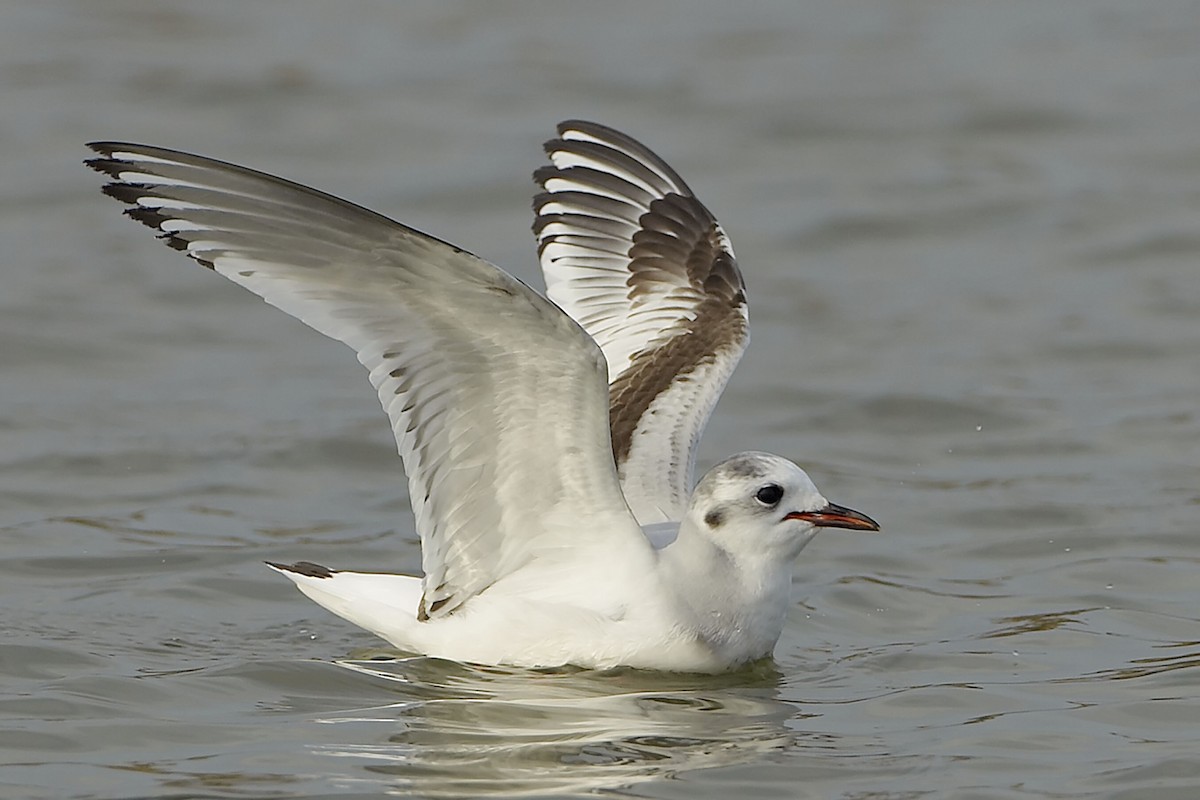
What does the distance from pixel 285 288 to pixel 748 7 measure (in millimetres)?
12819

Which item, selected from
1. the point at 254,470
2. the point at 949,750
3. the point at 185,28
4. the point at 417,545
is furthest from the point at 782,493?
the point at 185,28

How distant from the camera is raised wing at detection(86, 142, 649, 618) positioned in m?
6.30

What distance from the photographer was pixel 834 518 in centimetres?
735

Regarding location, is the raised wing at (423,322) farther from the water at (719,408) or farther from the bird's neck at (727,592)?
the water at (719,408)

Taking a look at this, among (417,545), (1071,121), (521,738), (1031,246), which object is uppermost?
(1071,121)

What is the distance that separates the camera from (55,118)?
52.6ft


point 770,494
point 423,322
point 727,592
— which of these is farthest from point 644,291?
point 423,322

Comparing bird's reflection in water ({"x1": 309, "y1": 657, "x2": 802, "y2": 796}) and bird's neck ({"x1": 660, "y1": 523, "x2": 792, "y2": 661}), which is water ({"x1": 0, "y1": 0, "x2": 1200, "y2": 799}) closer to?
bird's reflection in water ({"x1": 309, "y1": 657, "x2": 802, "y2": 796})

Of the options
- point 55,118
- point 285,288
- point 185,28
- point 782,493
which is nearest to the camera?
point 285,288

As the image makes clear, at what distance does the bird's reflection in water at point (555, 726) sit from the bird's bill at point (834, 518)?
0.56 meters

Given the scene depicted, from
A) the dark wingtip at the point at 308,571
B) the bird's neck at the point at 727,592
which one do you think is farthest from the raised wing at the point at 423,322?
the dark wingtip at the point at 308,571

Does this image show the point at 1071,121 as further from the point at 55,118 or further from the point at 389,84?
the point at 55,118

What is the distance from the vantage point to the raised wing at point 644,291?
8141mm

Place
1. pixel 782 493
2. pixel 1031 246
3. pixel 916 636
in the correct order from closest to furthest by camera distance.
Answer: pixel 782 493
pixel 916 636
pixel 1031 246
